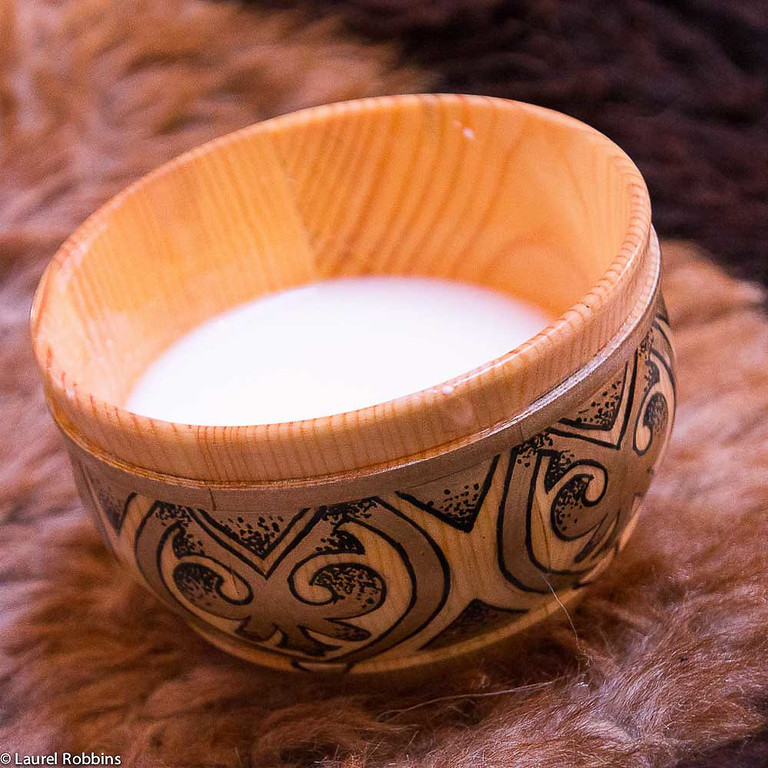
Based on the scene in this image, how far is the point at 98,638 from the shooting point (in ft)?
1.71

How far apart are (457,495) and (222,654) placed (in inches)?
6.9

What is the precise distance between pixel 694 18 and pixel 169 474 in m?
0.52

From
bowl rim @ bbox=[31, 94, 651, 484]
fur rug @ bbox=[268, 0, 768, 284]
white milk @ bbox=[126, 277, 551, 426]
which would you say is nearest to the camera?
bowl rim @ bbox=[31, 94, 651, 484]

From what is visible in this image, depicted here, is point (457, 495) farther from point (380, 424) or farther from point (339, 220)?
point (339, 220)

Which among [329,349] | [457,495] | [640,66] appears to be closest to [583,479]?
[457,495]

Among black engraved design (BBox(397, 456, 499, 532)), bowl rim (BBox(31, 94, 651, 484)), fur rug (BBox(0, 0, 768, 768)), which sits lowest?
fur rug (BBox(0, 0, 768, 768))

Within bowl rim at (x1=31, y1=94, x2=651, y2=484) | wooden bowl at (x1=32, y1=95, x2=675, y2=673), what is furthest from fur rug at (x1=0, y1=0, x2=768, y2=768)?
bowl rim at (x1=31, y1=94, x2=651, y2=484)

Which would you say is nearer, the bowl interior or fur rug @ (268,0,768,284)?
the bowl interior

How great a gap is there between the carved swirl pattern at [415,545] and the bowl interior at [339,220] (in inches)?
4.3

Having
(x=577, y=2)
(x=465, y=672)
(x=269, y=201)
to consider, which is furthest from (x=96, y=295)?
(x=577, y=2)

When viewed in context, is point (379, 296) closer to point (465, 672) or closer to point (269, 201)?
point (269, 201)

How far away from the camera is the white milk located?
0.51 meters

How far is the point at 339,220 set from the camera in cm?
63

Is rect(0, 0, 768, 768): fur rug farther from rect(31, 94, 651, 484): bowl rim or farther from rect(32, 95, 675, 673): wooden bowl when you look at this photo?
rect(31, 94, 651, 484): bowl rim
